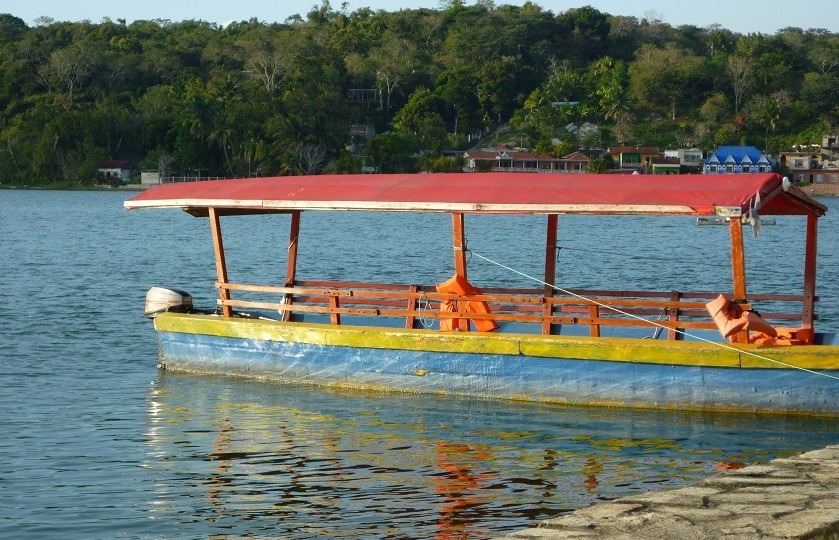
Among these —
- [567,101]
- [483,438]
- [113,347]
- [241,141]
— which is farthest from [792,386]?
[567,101]

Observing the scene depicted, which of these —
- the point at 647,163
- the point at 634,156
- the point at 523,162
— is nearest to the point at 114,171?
the point at 523,162

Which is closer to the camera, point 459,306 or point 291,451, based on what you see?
point 291,451

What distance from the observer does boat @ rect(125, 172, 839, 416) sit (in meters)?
13.0

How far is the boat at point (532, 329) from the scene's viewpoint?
511 inches

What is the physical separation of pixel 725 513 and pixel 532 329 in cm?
846

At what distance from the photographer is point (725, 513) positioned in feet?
25.2

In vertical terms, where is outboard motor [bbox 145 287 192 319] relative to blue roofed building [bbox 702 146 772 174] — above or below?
below

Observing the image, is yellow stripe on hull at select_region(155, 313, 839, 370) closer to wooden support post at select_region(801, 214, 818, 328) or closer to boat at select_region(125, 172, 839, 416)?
boat at select_region(125, 172, 839, 416)

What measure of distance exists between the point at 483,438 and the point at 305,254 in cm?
3422

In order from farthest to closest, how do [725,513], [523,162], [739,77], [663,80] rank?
[739,77] < [663,80] < [523,162] < [725,513]

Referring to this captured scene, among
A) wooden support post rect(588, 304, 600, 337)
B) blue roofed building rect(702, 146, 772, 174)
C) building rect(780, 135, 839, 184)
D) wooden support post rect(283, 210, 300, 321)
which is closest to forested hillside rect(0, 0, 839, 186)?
building rect(780, 135, 839, 184)

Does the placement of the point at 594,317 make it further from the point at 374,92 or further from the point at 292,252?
the point at 374,92

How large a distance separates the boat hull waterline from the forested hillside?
94.4 m

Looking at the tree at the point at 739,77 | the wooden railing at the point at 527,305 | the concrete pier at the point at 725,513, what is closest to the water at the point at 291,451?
the wooden railing at the point at 527,305
